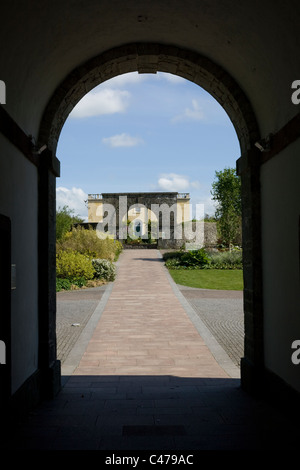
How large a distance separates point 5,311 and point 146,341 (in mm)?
5695

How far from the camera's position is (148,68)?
21.4 ft

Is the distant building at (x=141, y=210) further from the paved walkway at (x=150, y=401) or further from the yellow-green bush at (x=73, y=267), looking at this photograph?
the paved walkway at (x=150, y=401)

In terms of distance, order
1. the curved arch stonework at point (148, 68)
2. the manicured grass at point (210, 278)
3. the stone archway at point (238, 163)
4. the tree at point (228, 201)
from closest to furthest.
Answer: the stone archway at point (238, 163)
the curved arch stonework at point (148, 68)
the manicured grass at point (210, 278)
the tree at point (228, 201)

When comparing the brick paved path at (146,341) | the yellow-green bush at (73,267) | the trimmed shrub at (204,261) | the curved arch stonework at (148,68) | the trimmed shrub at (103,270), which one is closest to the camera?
the curved arch stonework at (148,68)

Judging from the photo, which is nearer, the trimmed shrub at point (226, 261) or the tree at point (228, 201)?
the trimmed shrub at point (226, 261)

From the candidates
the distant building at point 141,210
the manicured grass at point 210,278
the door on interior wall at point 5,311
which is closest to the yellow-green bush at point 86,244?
the manicured grass at point 210,278

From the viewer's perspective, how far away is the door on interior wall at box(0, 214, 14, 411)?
13.4 feet

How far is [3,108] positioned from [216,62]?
3.28 m

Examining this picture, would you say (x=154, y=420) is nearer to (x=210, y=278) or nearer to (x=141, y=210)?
(x=210, y=278)

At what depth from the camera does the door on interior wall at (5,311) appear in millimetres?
4070

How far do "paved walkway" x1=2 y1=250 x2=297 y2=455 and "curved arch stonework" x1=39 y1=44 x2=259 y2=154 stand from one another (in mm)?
3412

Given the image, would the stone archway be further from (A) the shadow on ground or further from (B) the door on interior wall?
(B) the door on interior wall

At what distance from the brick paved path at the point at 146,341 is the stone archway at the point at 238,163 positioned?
1.62m

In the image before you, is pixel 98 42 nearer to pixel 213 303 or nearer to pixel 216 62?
pixel 216 62
